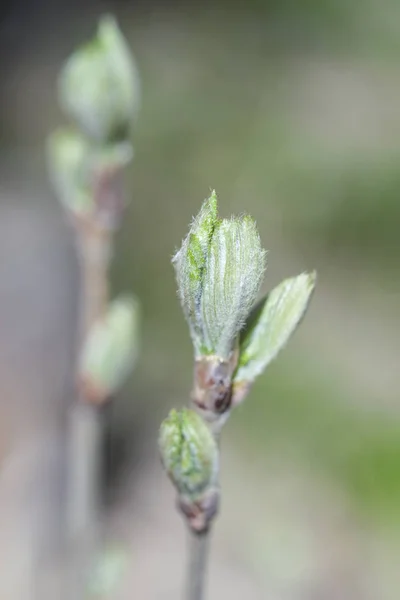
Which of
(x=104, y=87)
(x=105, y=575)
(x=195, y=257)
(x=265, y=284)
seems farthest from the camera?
(x=265, y=284)

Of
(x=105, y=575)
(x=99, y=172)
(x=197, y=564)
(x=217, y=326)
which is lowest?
(x=105, y=575)

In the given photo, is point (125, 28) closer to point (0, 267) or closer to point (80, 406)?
point (0, 267)

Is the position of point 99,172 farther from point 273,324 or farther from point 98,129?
point 273,324

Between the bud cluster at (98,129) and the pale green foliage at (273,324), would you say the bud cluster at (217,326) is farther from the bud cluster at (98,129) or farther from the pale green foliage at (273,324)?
the bud cluster at (98,129)

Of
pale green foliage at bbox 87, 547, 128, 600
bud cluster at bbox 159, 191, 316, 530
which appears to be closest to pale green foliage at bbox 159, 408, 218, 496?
bud cluster at bbox 159, 191, 316, 530

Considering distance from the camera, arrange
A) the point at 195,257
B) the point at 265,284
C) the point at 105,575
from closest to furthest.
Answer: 1. the point at 195,257
2. the point at 105,575
3. the point at 265,284

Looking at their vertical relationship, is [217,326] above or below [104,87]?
below

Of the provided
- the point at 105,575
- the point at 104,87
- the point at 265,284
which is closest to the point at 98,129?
the point at 104,87
